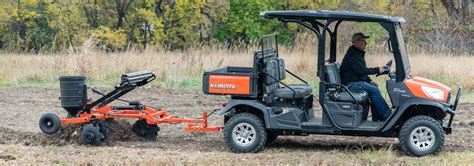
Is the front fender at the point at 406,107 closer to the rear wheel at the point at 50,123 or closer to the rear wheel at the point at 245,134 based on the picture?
the rear wheel at the point at 245,134

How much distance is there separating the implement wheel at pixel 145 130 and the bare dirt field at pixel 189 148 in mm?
97

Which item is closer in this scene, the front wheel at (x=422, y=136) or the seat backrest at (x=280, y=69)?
the front wheel at (x=422, y=136)

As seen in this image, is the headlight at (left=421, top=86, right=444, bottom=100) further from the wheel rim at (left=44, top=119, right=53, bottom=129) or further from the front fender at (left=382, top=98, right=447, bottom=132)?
the wheel rim at (left=44, top=119, right=53, bottom=129)

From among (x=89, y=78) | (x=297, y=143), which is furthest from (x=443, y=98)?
(x=89, y=78)

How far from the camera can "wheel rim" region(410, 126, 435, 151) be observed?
9312mm

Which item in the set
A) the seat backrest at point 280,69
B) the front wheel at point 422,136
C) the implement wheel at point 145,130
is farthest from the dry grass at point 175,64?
the front wheel at point 422,136

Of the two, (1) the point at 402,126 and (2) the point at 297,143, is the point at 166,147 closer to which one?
(2) the point at 297,143

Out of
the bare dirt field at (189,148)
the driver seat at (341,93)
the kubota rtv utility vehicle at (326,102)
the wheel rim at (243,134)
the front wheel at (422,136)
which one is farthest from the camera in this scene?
the wheel rim at (243,134)

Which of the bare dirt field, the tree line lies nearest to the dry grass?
the bare dirt field

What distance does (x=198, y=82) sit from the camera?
17.8 metres

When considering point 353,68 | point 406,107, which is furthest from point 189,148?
point 406,107

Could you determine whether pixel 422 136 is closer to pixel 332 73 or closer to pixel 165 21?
pixel 332 73

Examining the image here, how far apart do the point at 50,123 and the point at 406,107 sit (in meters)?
4.62

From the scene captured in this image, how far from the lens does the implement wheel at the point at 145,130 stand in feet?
35.6
